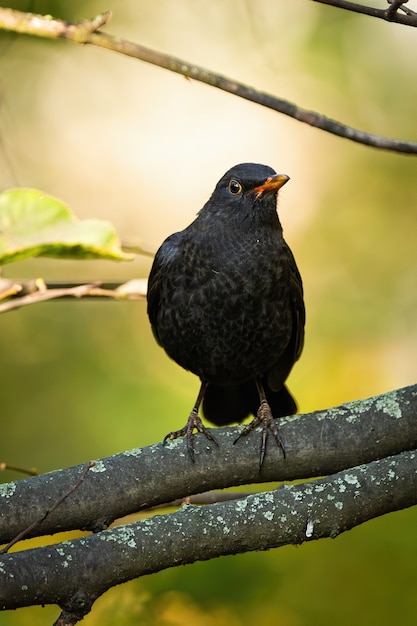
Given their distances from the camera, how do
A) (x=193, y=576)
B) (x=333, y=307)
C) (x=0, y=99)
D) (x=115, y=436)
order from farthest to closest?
(x=333, y=307), (x=115, y=436), (x=0, y=99), (x=193, y=576)

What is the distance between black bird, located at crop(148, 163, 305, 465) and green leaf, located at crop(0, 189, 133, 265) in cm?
44

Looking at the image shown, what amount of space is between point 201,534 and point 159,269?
175 cm

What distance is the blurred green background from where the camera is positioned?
5.97 metres

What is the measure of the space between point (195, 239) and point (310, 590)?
1675 mm

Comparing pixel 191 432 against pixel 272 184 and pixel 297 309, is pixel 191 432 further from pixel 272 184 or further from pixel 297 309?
pixel 272 184

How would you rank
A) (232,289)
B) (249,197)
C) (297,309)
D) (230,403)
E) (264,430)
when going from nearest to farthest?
(264,430) → (232,289) → (249,197) → (297,309) → (230,403)

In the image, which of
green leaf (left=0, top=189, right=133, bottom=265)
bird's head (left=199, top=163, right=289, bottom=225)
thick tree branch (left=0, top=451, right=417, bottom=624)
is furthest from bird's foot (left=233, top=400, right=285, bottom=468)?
bird's head (left=199, top=163, right=289, bottom=225)

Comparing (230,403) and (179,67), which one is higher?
(179,67)

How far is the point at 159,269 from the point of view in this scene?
14.3ft

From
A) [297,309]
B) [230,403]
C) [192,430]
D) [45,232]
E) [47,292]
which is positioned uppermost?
[45,232]

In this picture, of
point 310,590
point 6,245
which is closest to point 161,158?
point 6,245

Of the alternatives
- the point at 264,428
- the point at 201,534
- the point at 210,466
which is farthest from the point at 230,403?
the point at 201,534

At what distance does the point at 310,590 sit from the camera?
3736 mm

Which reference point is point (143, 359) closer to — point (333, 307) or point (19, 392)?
point (19, 392)
